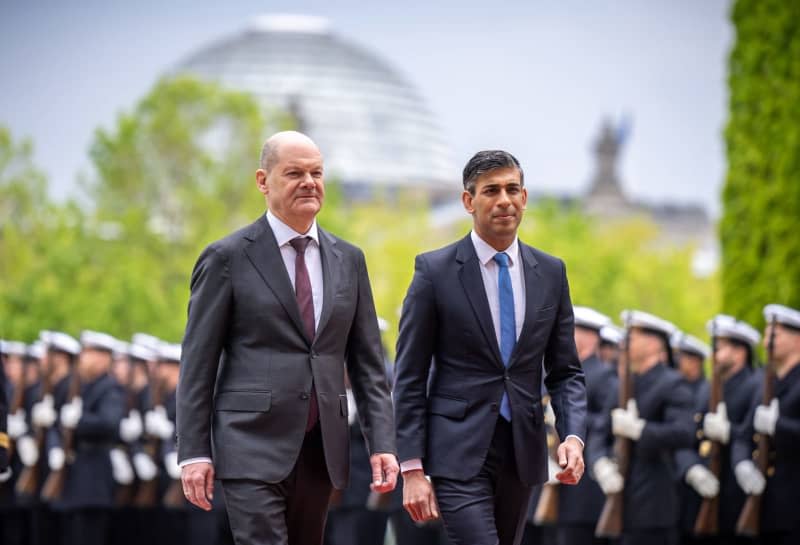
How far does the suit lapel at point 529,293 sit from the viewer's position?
23.1 ft

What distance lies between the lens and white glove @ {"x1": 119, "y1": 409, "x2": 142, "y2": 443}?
15.3m

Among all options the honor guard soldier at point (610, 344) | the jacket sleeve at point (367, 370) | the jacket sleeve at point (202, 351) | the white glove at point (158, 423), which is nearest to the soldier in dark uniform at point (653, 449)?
the honor guard soldier at point (610, 344)

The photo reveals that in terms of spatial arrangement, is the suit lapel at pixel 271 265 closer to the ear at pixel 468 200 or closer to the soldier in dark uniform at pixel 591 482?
the ear at pixel 468 200

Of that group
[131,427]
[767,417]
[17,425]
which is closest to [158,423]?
[131,427]

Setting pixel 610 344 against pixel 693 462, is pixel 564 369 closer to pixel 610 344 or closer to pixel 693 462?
pixel 693 462

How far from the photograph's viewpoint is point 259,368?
6652 millimetres

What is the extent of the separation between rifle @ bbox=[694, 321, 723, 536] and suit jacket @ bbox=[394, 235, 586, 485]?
16.2 ft

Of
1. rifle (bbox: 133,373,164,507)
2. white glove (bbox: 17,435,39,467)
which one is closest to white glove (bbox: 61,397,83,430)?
white glove (bbox: 17,435,39,467)

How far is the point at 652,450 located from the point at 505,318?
4.18 m

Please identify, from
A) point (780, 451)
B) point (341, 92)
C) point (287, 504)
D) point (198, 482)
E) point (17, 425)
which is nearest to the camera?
point (198, 482)

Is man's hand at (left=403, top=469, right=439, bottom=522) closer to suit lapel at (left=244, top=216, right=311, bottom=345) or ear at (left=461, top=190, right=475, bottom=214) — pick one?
suit lapel at (left=244, top=216, right=311, bottom=345)

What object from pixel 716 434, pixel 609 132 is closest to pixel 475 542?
pixel 716 434

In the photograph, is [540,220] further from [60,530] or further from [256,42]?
[256,42]

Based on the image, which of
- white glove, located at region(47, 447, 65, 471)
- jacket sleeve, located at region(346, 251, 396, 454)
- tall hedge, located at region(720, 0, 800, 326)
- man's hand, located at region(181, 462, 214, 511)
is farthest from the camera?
tall hedge, located at region(720, 0, 800, 326)
